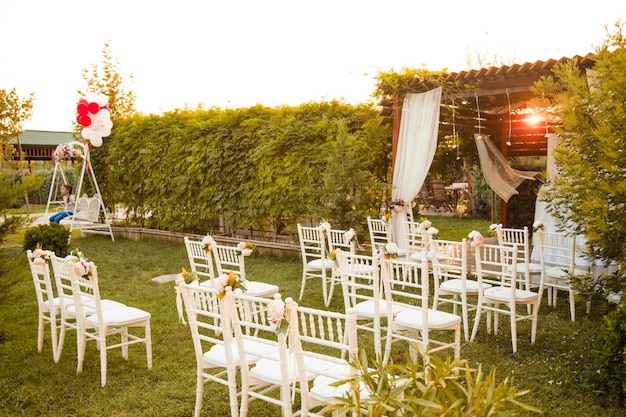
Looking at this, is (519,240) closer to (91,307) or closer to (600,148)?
(600,148)

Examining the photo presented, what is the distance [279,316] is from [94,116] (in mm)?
8488

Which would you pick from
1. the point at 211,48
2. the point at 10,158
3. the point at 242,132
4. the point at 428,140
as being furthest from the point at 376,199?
the point at 10,158

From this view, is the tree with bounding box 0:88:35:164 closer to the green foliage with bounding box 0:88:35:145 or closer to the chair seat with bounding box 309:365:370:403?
the green foliage with bounding box 0:88:35:145

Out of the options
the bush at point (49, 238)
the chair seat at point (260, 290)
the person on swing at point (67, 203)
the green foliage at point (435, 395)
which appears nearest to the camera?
the green foliage at point (435, 395)

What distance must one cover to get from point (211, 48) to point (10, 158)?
1226 centimetres

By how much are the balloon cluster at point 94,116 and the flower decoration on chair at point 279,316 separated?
8.33m

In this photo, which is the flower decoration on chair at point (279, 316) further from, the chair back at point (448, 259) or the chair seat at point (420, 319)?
the chair back at point (448, 259)

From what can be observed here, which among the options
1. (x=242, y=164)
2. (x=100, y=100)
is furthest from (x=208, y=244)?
(x=100, y=100)

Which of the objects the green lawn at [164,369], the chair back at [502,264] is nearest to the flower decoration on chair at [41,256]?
the green lawn at [164,369]

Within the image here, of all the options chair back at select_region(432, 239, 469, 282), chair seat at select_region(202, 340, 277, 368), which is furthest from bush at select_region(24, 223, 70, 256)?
chair seat at select_region(202, 340, 277, 368)

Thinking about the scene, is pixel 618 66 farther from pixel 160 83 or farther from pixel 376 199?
pixel 160 83

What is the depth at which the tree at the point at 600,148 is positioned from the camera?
11.5ft

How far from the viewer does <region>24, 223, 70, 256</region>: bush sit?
29.2 feet

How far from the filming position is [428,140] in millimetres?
7641
